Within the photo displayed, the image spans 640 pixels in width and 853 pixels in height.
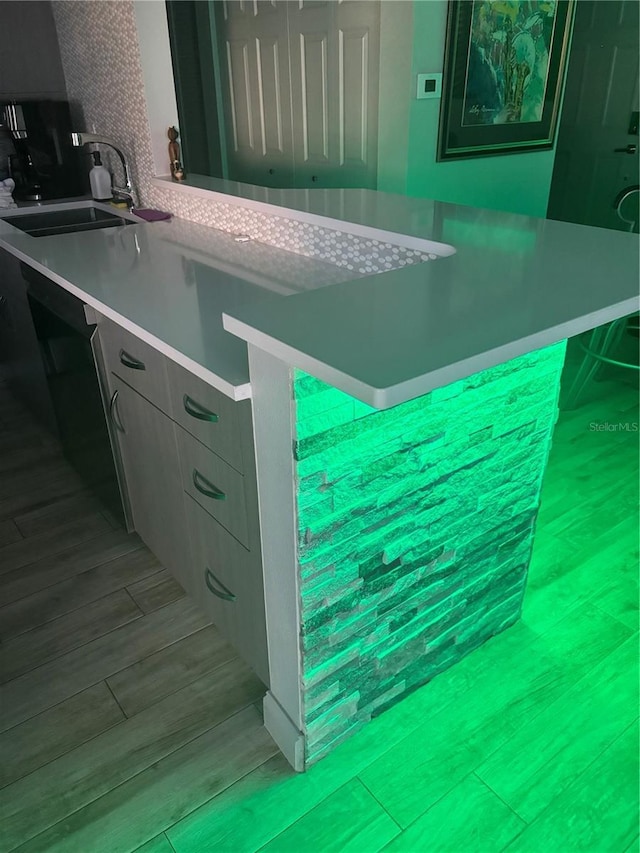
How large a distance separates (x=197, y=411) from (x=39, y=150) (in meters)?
2.20

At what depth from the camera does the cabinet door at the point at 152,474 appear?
162 centimetres

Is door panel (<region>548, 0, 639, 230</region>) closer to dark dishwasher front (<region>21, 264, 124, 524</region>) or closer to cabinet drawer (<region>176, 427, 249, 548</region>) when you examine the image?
dark dishwasher front (<region>21, 264, 124, 524</region>)

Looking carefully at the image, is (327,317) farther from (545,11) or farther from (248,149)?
(248,149)

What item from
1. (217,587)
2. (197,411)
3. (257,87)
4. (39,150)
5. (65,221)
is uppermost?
(257,87)

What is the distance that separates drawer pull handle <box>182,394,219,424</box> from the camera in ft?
4.31

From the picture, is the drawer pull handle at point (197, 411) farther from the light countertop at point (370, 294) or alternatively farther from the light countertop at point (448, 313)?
the light countertop at point (448, 313)

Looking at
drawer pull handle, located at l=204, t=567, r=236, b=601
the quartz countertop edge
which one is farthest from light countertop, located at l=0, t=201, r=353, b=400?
drawer pull handle, located at l=204, t=567, r=236, b=601

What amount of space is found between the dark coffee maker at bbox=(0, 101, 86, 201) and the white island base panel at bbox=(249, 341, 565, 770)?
239 centimetres

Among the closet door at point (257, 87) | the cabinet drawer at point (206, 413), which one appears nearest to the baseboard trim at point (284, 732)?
the cabinet drawer at point (206, 413)

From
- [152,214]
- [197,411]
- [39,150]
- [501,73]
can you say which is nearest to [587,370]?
[501,73]

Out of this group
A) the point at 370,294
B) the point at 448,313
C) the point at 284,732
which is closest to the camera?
the point at 448,313

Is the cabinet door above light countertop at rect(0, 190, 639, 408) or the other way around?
the other way around

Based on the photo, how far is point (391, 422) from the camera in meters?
1.20

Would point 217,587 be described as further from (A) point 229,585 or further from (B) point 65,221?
(B) point 65,221
